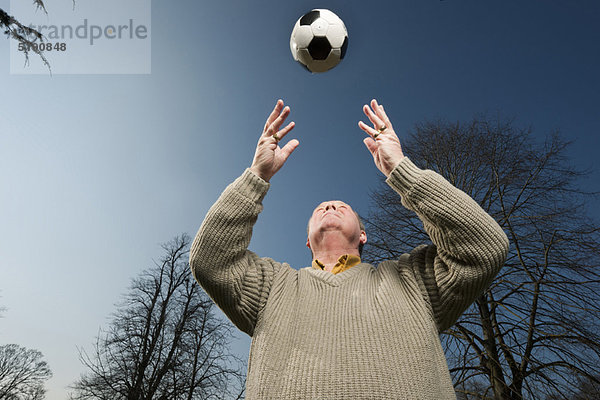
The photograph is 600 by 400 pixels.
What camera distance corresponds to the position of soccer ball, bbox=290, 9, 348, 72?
153 inches

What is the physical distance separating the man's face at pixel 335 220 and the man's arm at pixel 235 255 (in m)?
0.56

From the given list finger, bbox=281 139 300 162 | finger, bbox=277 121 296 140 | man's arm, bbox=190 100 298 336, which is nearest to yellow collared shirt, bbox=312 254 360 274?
man's arm, bbox=190 100 298 336

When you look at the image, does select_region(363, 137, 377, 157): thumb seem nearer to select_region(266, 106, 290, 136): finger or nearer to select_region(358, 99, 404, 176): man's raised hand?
select_region(358, 99, 404, 176): man's raised hand

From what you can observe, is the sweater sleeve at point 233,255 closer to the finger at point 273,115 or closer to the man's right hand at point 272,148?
the man's right hand at point 272,148

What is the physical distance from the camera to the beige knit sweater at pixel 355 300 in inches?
82.0

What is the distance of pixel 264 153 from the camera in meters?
2.71

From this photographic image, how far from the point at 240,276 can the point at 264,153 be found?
839 mm

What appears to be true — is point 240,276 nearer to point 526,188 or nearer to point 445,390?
point 445,390

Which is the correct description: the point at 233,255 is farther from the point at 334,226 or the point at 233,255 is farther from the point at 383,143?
the point at 383,143

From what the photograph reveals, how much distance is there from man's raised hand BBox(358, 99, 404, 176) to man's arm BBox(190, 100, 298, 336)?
30.6 inches

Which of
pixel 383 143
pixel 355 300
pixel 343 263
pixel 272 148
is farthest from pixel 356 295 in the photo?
pixel 272 148

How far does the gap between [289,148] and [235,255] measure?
0.95m

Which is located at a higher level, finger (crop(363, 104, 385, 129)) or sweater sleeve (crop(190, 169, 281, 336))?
finger (crop(363, 104, 385, 129))

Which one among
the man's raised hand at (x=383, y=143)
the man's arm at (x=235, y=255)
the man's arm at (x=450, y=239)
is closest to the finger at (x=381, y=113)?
the man's raised hand at (x=383, y=143)
